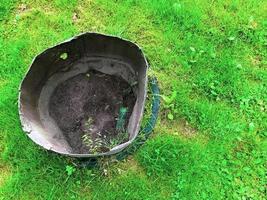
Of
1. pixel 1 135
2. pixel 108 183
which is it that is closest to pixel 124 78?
pixel 108 183

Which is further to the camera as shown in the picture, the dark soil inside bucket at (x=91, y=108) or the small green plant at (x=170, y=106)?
the small green plant at (x=170, y=106)

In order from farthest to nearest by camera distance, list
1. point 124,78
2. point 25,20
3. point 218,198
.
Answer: point 25,20 → point 124,78 → point 218,198

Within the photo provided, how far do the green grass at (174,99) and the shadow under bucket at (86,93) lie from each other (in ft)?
0.73

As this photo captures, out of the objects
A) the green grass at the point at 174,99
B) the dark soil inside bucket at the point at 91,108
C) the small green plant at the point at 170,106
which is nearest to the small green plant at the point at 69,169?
the green grass at the point at 174,99

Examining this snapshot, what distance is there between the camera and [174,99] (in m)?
3.73

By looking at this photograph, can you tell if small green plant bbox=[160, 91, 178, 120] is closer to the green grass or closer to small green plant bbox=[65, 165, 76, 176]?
the green grass

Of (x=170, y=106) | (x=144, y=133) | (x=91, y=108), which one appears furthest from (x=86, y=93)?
(x=170, y=106)

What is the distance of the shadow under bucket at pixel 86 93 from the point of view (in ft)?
10.9

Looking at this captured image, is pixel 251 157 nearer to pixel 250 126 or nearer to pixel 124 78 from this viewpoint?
pixel 250 126

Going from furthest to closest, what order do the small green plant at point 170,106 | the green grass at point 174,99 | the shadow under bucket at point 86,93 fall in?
the small green plant at point 170,106
the green grass at point 174,99
the shadow under bucket at point 86,93

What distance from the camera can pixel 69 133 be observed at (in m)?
3.57

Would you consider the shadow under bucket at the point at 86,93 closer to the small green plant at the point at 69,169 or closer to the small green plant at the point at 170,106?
the small green plant at the point at 69,169

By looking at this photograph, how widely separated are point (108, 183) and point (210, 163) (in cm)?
83

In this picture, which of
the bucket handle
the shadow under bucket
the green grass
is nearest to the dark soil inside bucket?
the shadow under bucket
